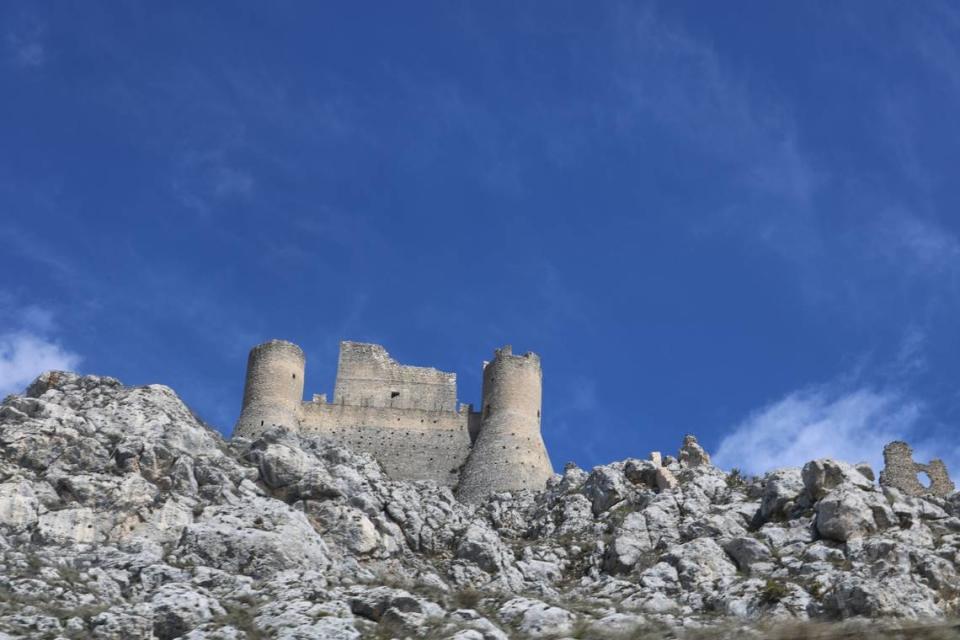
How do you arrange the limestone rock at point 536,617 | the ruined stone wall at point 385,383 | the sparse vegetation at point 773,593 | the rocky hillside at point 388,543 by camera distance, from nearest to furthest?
the limestone rock at point 536,617, the rocky hillside at point 388,543, the sparse vegetation at point 773,593, the ruined stone wall at point 385,383

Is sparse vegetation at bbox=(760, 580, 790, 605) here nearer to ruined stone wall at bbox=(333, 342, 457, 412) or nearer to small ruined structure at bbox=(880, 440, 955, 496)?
small ruined structure at bbox=(880, 440, 955, 496)

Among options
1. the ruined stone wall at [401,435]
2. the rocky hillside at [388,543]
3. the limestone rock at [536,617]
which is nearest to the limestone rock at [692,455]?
the rocky hillside at [388,543]

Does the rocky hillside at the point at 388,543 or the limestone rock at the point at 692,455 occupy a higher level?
the limestone rock at the point at 692,455

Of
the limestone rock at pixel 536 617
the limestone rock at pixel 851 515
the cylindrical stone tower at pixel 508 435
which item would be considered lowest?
the limestone rock at pixel 536 617

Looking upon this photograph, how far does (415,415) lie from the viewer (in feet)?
183

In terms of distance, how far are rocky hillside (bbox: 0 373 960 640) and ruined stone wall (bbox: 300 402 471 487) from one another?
6.85 m

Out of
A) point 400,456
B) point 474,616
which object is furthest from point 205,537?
point 400,456

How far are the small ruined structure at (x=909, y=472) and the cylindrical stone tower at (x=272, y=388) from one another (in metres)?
24.5

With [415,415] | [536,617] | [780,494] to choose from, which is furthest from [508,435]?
[536,617]

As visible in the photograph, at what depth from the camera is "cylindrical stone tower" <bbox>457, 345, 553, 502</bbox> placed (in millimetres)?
53000

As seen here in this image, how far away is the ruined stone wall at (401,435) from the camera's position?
54125 millimetres

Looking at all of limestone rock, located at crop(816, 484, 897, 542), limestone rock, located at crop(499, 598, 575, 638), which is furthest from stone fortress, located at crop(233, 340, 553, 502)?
limestone rock, located at crop(499, 598, 575, 638)

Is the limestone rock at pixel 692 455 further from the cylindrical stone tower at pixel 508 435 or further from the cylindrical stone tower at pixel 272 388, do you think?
the cylindrical stone tower at pixel 272 388

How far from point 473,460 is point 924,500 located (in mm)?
20488
